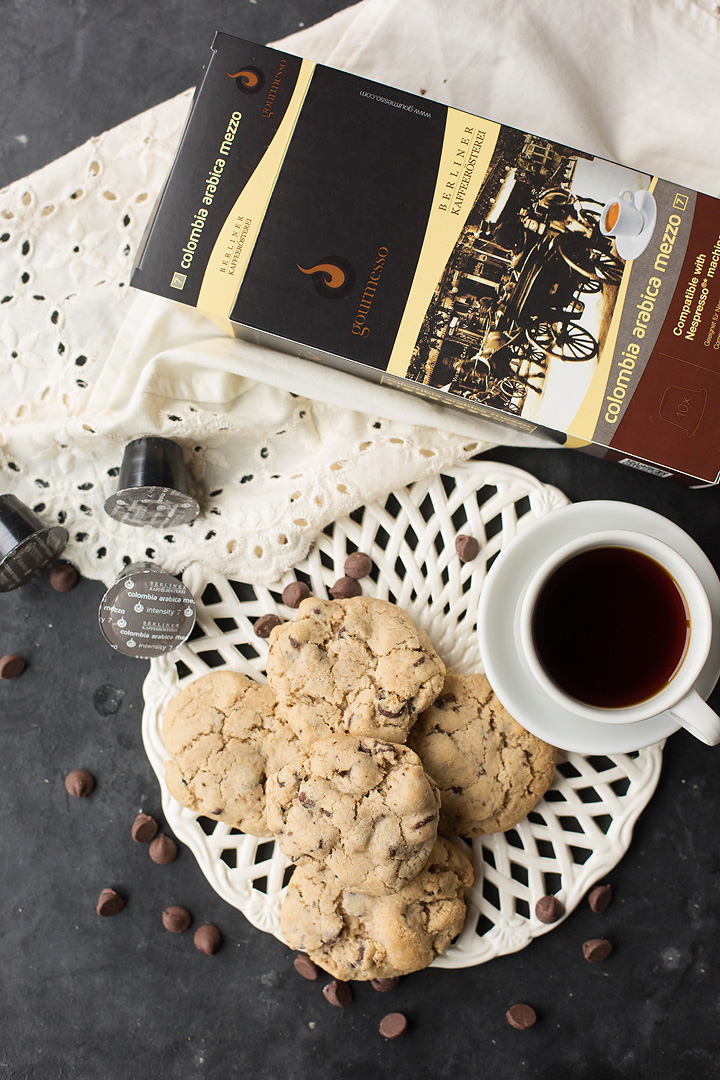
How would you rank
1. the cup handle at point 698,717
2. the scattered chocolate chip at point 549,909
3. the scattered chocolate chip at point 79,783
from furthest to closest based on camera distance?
the scattered chocolate chip at point 79,783 < the scattered chocolate chip at point 549,909 < the cup handle at point 698,717

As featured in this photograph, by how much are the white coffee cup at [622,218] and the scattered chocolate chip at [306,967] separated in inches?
59.3

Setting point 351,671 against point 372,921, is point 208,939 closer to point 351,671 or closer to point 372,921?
point 372,921

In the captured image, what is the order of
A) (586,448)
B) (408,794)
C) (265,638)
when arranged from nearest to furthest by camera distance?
(408,794) < (586,448) < (265,638)

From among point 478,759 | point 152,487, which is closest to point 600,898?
point 478,759

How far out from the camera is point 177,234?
1.26m

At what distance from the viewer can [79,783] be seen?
59.1 inches

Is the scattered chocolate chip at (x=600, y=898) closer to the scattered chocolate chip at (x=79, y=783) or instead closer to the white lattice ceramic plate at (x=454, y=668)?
the white lattice ceramic plate at (x=454, y=668)

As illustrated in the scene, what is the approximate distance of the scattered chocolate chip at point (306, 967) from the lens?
4.71 ft

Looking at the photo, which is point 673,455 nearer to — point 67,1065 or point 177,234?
point 177,234

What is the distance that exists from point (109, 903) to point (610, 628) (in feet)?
3.82

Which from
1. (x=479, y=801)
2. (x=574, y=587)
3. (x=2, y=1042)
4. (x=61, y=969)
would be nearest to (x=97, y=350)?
(x=574, y=587)

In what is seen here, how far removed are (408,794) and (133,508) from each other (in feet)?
2.55

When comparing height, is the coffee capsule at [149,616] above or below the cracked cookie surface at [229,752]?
above

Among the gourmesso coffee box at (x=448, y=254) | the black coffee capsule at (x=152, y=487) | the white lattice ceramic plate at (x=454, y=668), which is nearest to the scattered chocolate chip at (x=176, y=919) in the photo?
the white lattice ceramic plate at (x=454, y=668)
